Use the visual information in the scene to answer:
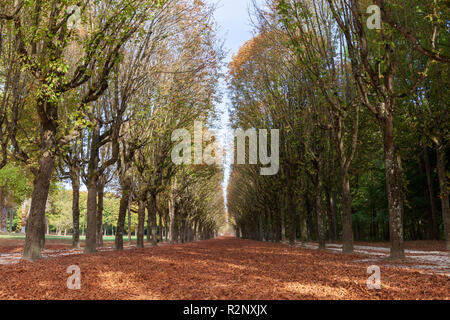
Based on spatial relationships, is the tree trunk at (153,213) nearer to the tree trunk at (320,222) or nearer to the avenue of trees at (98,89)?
the avenue of trees at (98,89)

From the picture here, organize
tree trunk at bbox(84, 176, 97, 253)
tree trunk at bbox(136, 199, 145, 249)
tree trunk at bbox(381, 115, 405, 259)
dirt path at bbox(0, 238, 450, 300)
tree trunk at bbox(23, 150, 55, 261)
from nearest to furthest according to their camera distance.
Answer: dirt path at bbox(0, 238, 450, 300) < tree trunk at bbox(381, 115, 405, 259) < tree trunk at bbox(23, 150, 55, 261) < tree trunk at bbox(84, 176, 97, 253) < tree trunk at bbox(136, 199, 145, 249)

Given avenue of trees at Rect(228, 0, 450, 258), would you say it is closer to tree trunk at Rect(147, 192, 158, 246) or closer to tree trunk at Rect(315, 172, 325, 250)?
tree trunk at Rect(315, 172, 325, 250)

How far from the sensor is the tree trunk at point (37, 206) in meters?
12.4

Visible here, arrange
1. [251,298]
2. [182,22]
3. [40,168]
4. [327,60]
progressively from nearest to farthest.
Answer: [251,298], [40,168], [327,60], [182,22]

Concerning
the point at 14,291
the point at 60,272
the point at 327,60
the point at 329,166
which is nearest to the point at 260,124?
the point at 329,166

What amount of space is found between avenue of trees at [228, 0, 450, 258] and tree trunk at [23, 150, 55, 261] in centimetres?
1117

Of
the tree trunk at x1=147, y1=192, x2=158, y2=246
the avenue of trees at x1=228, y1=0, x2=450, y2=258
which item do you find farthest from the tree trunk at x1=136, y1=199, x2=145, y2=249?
the avenue of trees at x1=228, y1=0, x2=450, y2=258

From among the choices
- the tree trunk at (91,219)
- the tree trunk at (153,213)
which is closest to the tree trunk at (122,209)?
the tree trunk at (91,219)

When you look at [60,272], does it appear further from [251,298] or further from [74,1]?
[74,1]

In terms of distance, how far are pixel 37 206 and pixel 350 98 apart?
15420 mm

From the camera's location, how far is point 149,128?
20.7 metres

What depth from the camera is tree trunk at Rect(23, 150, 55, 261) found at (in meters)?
12.4

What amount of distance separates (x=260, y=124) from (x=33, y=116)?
17633mm

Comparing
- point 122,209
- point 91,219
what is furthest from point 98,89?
point 122,209
